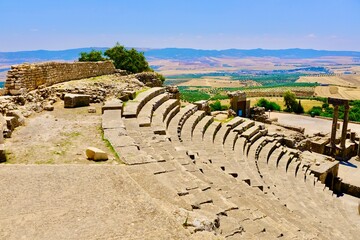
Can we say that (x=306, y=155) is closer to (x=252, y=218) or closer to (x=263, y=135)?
(x=263, y=135)

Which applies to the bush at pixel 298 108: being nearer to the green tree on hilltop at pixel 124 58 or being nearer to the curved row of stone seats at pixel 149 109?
the green tree on hilltop at pixel 124 58

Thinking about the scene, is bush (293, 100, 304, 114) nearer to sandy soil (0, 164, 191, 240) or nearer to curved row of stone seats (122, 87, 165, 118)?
curved row of stone seats (122, 87, 165, 118)

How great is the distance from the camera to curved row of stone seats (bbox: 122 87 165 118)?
12.2m

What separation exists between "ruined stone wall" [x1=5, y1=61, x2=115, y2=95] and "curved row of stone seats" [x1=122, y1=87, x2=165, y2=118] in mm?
3915

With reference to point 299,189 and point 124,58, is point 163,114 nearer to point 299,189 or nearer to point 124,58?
point 299,189

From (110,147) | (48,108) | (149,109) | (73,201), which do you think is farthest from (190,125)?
(73,201)

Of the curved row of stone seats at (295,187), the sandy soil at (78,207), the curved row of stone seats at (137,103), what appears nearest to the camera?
the sandy soil at (78,207)

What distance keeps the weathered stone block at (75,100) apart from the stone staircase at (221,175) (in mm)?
1938

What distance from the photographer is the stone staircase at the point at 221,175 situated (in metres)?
5.97

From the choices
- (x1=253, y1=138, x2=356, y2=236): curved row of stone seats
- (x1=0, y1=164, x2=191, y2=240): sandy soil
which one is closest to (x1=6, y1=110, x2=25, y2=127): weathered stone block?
(x1=0, y1=164, x2=191, y2=240): sandy soil

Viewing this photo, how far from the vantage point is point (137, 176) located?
21.2 feet

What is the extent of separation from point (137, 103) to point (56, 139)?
18.1ft

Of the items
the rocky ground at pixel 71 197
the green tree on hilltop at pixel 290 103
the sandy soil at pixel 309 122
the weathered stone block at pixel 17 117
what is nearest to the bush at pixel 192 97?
the green tree on hilltop at pixel 290 103

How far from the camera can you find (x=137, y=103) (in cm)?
1405
